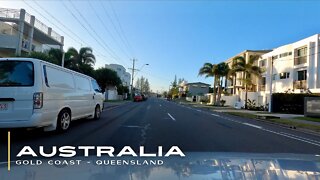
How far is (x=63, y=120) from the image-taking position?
427 inches

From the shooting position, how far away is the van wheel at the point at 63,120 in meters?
10.5

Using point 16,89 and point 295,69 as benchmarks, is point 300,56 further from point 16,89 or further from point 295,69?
point 16,89

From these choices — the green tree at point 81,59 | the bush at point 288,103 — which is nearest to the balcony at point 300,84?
the bush at point 288,103

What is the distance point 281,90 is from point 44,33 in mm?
34734

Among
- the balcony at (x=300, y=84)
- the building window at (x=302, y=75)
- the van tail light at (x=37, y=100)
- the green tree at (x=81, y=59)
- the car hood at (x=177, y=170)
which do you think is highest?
the green tree at (x=81, y=59)

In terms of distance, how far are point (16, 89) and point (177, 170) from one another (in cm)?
580

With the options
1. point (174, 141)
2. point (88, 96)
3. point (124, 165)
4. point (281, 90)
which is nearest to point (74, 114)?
point (88, 96)

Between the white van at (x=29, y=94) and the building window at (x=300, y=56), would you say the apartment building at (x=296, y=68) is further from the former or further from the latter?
the white van at (x=29, y=94)

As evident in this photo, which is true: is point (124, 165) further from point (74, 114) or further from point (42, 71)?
point (74, 114)

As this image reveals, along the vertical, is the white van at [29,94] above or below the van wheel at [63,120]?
above

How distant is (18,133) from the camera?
10.4 metres

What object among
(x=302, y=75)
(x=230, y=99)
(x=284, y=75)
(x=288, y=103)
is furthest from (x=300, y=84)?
(x=230, y=99)

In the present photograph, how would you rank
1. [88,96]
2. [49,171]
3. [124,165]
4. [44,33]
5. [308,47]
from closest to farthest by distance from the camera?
[49,171], [124,165], [88,96], [308,47], [44,33]

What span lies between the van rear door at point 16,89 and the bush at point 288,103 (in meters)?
33.6
